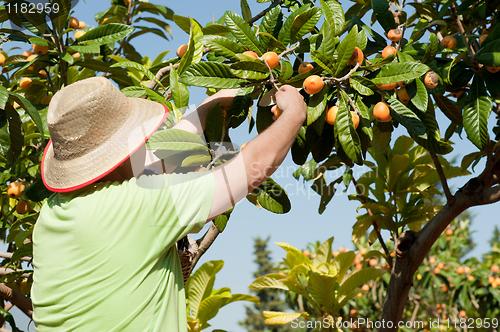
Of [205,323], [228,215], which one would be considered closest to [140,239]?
[228,215]

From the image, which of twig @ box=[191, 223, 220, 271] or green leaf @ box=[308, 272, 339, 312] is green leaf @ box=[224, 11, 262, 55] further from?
green leaf @ box=[308, 272, 339, 312]

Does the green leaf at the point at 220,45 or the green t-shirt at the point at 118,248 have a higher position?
the green leaf at the point at 220,45

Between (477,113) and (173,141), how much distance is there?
1.20m

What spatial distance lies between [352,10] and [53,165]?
200 cm

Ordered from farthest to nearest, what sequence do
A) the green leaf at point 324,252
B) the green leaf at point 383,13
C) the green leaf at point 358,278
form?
the green leaf at point 324,252
the green leaf at point 358,278
the green leaf at point 383,13

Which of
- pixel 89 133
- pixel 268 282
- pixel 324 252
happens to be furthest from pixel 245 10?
pixel 324 252

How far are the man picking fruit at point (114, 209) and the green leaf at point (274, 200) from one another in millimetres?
617

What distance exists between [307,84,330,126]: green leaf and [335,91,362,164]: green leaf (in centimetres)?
6

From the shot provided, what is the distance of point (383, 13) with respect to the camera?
1836 millimetres

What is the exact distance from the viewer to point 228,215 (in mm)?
1816

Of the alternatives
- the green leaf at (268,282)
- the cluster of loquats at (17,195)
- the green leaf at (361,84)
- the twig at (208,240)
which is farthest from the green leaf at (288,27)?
the green leaf at (268,282)

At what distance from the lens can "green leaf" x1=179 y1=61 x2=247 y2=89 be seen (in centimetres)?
138

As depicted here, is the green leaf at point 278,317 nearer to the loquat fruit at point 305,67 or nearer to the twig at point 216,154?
the twig at point 216,154

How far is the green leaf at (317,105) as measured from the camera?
1494mm
